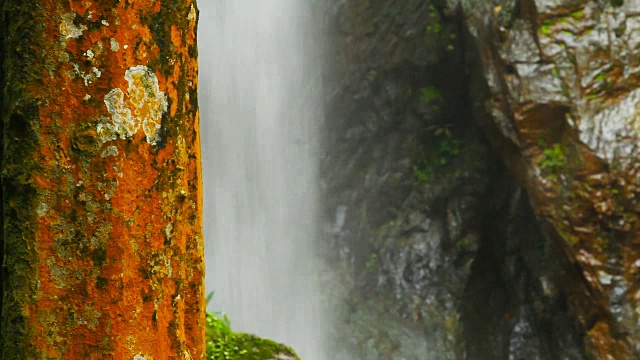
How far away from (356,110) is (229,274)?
325cm

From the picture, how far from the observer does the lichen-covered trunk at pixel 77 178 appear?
1092mm

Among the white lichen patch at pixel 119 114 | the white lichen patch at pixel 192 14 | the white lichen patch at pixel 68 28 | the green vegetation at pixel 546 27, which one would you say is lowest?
the white lichen patch at pixel 119 114

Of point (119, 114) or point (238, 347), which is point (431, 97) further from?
point (119, 114)

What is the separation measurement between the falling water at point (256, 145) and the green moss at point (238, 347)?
6.27 meters

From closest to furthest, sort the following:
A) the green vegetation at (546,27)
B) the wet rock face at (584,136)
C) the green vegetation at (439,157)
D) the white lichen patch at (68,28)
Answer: the white lichen patch at (68,28) → the wet rock face at (584,136) → the green vegetation at (546,27) → the green vegetation at (439,157)

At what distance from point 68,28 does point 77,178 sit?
0.27 m

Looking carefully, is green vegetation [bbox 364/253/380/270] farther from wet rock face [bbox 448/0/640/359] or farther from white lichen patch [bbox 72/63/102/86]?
white lichen patch [bbox 72/63/102/86]

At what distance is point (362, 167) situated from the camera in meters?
8.77

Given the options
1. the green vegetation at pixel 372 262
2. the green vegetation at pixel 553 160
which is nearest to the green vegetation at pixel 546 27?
the green vegetation at pixel 553 160

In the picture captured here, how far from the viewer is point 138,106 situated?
115cm

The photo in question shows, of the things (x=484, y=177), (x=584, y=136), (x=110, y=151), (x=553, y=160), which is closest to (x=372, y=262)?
(x=484, y=177)

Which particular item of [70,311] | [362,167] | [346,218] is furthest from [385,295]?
[70,311]

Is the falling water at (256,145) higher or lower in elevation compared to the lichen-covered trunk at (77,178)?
higher

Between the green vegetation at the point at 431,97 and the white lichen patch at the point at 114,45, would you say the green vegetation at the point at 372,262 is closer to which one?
the green vegetation at the point at 431,97
